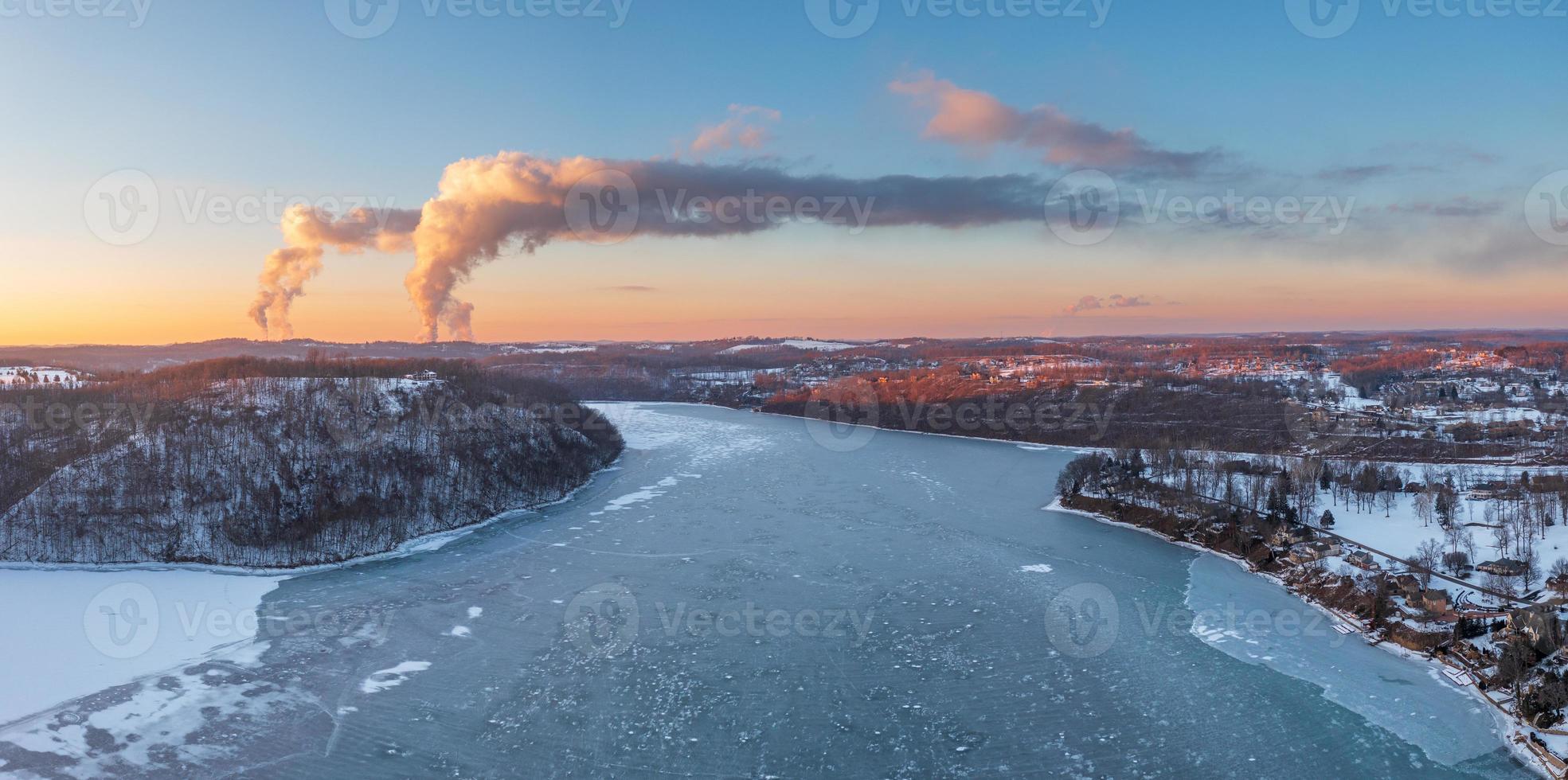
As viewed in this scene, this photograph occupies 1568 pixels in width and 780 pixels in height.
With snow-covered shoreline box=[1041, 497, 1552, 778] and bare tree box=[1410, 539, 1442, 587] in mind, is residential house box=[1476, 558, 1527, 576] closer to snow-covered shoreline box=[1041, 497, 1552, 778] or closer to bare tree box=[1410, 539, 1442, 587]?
bare tree box=[1410, 539, 1442, 587]

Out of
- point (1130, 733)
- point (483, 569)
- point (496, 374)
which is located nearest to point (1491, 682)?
point (1130, 733)

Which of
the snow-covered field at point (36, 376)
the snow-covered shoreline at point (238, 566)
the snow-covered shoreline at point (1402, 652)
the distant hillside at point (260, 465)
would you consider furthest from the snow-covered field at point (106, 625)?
the snow-covered shoreline at point (1402, 652)

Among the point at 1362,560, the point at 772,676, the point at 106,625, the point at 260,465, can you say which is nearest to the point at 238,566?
the point at 106,625

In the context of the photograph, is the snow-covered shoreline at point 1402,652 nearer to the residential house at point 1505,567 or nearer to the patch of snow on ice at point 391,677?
the residential house at point 1505,567

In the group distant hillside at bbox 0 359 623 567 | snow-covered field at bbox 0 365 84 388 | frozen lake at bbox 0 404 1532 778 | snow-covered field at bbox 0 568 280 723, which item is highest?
snow-covered field at bbox 0 365 84 388

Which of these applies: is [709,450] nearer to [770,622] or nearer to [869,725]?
[770,622]

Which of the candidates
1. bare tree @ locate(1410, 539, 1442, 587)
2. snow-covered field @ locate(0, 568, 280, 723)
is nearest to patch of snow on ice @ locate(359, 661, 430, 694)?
snow-covered field @ locate(0, 568, 280, 723)

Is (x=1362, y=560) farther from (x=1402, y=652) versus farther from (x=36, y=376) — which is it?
(x=36, y=376)
